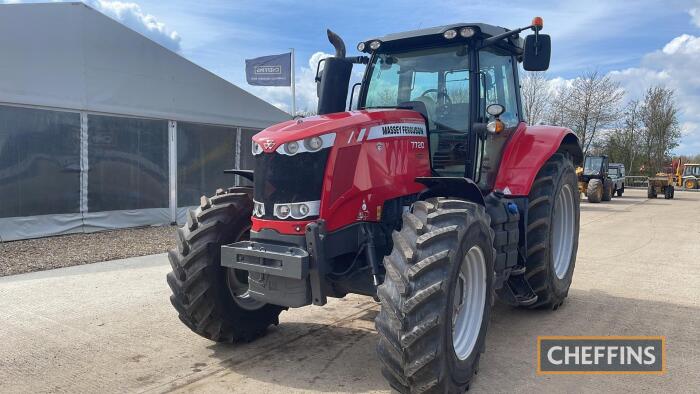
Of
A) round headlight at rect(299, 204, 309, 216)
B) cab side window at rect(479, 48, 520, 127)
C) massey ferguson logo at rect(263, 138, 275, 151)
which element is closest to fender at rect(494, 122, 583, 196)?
cab side window at rect(479, 48, 520, 127)

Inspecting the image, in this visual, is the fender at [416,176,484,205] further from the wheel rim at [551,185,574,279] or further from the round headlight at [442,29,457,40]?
the wheel rim at [551,185,574,279]

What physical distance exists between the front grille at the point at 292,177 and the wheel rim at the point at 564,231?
3.21 metres

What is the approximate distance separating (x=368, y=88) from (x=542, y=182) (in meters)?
1.86

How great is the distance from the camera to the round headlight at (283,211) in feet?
11.5

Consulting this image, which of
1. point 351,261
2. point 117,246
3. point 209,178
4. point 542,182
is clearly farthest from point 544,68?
point 209,178

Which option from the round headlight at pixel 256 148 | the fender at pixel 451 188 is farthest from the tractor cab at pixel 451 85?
the round headlight at pixel 256 148

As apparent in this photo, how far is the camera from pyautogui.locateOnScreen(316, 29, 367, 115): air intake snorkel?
4.50 m

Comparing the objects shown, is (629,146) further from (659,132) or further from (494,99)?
(494,99)

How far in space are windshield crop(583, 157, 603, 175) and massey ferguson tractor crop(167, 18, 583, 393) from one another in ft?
65.0

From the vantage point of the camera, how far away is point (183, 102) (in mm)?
11781

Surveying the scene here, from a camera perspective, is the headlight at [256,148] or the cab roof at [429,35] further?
the cab roof at [429,35]

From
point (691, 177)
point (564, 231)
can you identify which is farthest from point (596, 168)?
point (564, 231)

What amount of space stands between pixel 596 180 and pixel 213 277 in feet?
71.7

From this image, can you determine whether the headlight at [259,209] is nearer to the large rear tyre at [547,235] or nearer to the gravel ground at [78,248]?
the large rear tyre at [547,235]
